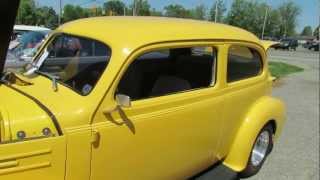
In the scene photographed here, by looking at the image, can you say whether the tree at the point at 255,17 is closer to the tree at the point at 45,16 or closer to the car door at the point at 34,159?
the tree at the point at 45,16

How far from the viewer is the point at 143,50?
3.72 meters

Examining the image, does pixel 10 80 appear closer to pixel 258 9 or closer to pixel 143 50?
pixel 143 50

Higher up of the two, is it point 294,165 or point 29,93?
point 29,93

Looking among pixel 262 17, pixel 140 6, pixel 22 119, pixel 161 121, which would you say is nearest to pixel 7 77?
pixel 22 119

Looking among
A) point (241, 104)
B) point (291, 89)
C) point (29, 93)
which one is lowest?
point (291, 89)

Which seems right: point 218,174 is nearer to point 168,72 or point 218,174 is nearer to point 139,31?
point 168,72

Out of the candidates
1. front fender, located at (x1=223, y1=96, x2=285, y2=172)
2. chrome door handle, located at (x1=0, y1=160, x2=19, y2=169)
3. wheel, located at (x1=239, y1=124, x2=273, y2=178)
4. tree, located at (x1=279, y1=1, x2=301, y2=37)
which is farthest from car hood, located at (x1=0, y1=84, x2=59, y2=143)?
tree, located at (x1=279, y1=1, x2=301, y2=37)

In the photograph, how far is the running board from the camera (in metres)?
4.79

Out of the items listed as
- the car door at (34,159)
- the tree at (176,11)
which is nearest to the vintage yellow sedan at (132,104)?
the car door at (34,159)

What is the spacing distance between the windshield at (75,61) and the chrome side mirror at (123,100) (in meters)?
0.24

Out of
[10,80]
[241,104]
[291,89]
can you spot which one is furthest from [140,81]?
[291,89]

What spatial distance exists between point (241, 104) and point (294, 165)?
168 centimetres

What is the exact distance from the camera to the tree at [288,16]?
345 feet

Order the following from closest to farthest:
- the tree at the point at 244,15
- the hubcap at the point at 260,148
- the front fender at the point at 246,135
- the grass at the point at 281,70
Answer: the front fender at the point at 246,135
the hubcap at the point at 260,148
the grass at the point at 281,70
the tree at the point at 244,15
